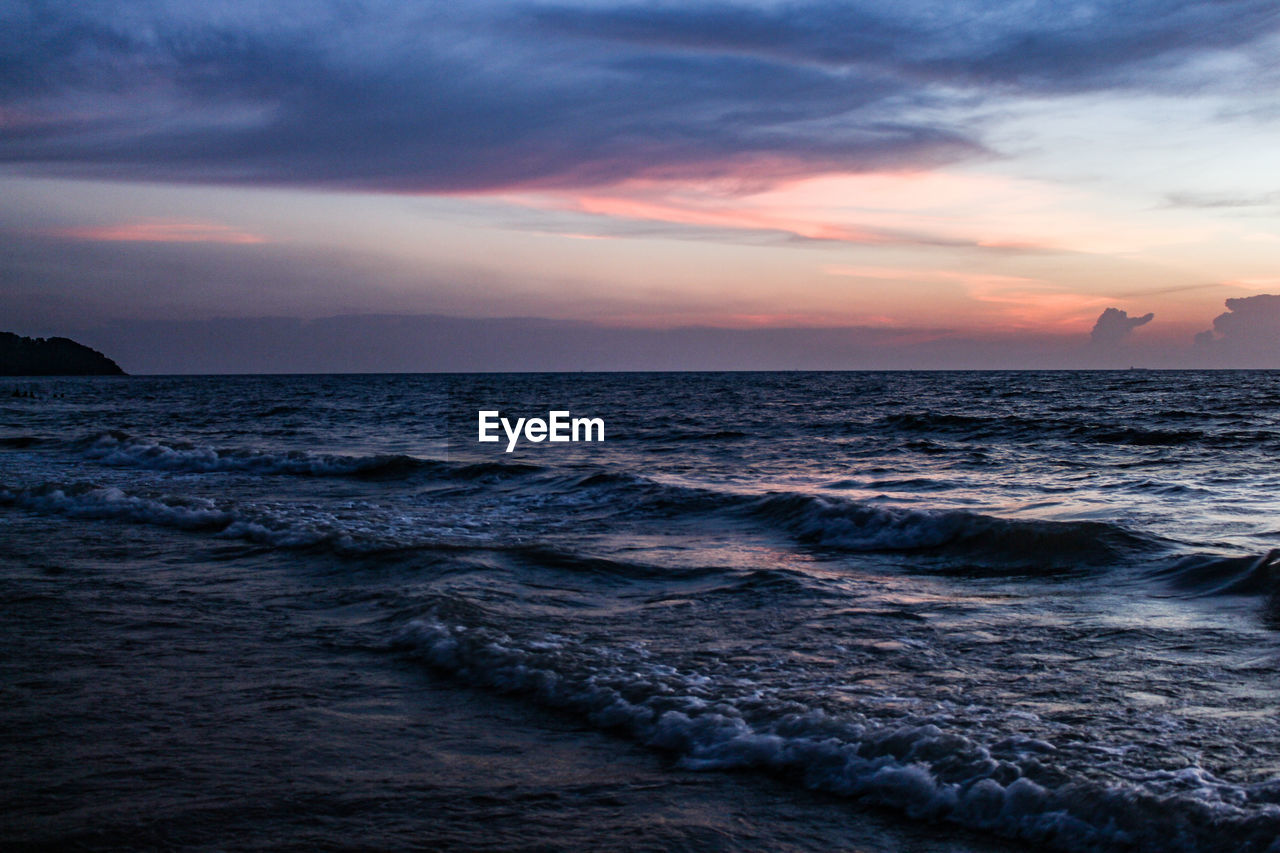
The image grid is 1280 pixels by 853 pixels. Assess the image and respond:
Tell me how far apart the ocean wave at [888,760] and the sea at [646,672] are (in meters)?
0.02

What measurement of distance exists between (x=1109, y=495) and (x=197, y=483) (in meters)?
16.0

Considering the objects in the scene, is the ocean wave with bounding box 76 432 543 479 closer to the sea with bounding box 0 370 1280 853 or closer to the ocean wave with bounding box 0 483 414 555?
the sea with bounding box 0 370 1280 853

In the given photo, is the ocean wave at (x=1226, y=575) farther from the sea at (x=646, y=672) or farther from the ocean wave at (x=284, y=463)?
the ocean wave at (x=284, y=463)

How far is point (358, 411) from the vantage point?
45.4 metres

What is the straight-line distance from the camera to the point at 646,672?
570 centimetres

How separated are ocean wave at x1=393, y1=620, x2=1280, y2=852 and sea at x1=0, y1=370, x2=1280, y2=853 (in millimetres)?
17

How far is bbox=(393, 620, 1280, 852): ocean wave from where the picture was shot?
3713mm

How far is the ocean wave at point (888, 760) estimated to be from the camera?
12.2 ft

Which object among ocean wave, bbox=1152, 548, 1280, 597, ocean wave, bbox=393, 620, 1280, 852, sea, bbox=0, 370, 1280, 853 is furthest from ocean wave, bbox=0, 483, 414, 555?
ocean wave, bbox=1152, 548, 1280, 597

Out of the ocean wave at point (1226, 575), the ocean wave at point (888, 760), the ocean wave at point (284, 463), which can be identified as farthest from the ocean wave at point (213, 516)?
the ocean wave at point (1226, 575)

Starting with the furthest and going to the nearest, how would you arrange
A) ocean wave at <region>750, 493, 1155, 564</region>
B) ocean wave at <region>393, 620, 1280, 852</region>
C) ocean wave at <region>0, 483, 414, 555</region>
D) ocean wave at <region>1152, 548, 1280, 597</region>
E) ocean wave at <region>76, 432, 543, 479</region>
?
1. ocean wave at <region>76, 432, 543, 479</region>
2. ocean wave at <region>0, 483, 414, 555</region>
3. ocean wave at <region>750, 493, 1155, 564</region>
4. ocean wave at <region>1152, 548, 1280, 597</region>
5. ocean wave at <region>393, 620, 1280, 852</region>

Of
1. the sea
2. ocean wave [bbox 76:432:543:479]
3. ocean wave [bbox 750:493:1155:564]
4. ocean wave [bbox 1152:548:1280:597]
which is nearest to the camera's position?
the sea

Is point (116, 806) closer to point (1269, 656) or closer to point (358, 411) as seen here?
point (1269, 656)

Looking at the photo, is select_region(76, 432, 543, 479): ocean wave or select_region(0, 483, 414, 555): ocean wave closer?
select_region(0, 483, 414, 555): ocean wave
